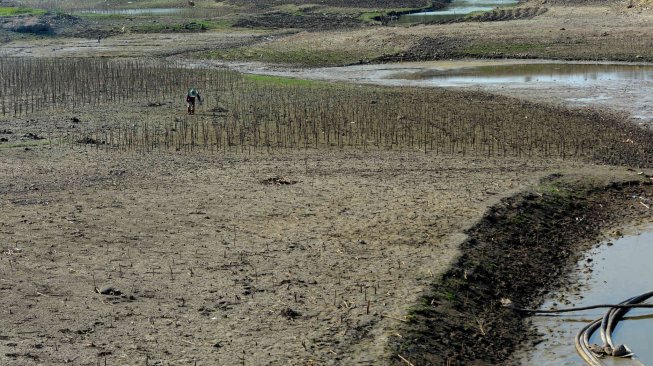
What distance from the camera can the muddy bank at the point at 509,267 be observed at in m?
11.3

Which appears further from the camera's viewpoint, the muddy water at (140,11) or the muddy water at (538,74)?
the muddy water at (140,11)

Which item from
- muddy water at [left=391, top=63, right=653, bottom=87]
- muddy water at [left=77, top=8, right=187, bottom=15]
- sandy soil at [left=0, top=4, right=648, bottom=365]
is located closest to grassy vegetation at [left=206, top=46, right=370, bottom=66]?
muddy water at [left=391, top=63, right=653, bottom=87]

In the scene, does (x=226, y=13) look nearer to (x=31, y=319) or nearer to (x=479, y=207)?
(x=479, y=207)

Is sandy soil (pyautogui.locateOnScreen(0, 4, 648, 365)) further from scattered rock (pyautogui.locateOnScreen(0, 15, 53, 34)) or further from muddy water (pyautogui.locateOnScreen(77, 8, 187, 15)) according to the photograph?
muddy water (pyautogui.locateOnScreen(77, 8, 187, 15))

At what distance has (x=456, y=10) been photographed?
253ft

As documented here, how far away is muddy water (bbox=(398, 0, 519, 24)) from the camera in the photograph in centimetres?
6756

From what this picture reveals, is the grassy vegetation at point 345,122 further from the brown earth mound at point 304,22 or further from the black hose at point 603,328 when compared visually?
the brown earth mound at point 304,22

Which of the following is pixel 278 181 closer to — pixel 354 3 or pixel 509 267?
pixel 509 267

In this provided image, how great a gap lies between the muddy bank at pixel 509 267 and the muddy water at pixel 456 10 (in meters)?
47.5

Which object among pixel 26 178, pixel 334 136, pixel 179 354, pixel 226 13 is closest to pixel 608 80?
pixel 334 136

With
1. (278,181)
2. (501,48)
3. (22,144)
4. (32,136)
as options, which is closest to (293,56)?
(501,48)

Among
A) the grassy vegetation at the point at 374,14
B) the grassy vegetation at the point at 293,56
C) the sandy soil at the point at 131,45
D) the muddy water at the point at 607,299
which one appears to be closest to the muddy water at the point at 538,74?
the grassy vegetation at the point at 293,56

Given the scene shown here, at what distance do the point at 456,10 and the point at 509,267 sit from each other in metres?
65.3

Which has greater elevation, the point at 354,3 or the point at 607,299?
the point at 354,3
